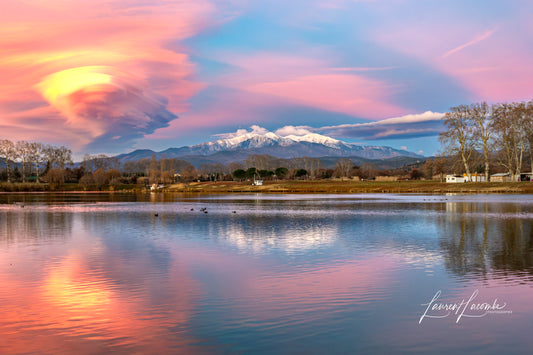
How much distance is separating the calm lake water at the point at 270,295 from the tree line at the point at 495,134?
292 ft

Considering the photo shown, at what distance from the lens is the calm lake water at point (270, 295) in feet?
32.6

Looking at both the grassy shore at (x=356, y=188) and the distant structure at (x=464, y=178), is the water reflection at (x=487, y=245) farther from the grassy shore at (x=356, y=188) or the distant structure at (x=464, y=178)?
the distant structure at (x=464, y=178)

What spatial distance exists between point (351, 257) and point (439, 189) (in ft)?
302

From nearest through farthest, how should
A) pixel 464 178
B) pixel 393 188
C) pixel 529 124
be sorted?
pixel 529 124, pixel 393 188, pixel 464 178

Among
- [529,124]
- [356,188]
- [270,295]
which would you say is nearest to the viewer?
[270,295]

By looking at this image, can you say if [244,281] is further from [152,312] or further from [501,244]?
[501,244]

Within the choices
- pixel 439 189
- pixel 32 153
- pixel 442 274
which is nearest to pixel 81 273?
pixel 442 274

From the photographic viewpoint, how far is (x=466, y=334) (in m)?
10.3

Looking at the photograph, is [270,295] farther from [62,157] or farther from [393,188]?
[62,157]

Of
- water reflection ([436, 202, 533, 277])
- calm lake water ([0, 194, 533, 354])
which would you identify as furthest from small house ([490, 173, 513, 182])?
calm lake water ([0, 194, 533, 354])

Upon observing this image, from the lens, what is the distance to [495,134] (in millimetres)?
109625

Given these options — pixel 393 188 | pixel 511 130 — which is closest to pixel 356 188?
pixel 393 188

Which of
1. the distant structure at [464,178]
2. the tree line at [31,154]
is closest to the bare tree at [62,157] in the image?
the tree line at [31,154]

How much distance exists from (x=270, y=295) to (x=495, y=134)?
367ft
